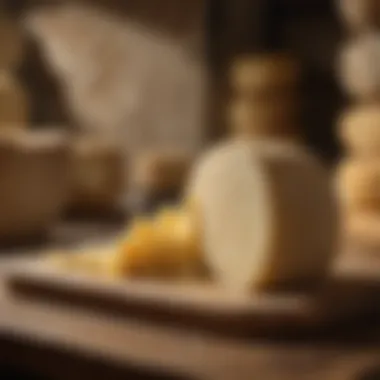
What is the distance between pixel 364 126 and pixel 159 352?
0.49 metres

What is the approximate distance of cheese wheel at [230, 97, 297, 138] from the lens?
1.36m

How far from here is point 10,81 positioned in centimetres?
131

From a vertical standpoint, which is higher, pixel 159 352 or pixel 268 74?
pixel 268 74

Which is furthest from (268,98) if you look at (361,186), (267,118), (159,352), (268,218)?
(159,352)

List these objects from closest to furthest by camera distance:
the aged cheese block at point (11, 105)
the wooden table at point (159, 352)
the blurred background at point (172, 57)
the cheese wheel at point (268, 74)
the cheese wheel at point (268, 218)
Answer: the wooden table at point (159, 352) < the cheese wheel at point (268, 218) < the aged cheese block at point (11, 105) < the cheese wheel at point (268, 74) < the blurred background at point (172, 57)

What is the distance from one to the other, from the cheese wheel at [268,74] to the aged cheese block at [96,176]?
0.21 m

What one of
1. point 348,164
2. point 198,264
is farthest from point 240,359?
point 348,164

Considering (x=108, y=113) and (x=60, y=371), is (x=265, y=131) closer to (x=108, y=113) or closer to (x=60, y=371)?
(x=108, y=113)

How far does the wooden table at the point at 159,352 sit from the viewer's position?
22.5 inches

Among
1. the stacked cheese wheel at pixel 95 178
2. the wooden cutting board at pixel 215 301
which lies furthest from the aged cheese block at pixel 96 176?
the wooden cutting board at pixel 215 301

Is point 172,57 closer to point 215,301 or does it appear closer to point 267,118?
point 267,118

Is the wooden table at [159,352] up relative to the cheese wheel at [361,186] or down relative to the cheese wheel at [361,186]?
down

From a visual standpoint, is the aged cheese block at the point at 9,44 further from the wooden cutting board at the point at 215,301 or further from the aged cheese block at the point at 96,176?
the wooden cutting board at the point at 215,301

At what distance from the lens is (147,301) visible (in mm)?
679
